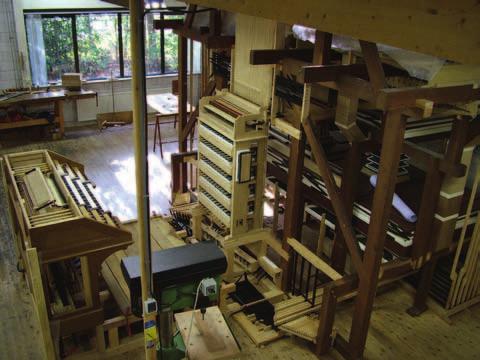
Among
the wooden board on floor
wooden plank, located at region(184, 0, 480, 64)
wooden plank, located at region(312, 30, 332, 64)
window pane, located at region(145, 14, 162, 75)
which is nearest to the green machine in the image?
the wooden board on floor

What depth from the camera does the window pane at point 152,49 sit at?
9930mm

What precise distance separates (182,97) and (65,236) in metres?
2.65

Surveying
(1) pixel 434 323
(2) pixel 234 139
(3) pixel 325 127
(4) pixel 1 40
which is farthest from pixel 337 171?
(4) pixel 1 40

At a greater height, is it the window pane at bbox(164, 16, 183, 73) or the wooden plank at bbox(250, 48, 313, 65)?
the wooden plank at bbox(250, 48, 313, 65)

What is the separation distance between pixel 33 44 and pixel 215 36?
206 inches

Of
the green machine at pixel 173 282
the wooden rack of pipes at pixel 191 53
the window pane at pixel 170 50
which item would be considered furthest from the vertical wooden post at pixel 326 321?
the window pane at pixel 170 50

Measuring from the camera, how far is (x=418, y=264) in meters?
4.08

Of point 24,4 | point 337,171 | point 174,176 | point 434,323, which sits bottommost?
point 434,323

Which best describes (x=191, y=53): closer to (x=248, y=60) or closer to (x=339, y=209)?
(x=248, y=60)

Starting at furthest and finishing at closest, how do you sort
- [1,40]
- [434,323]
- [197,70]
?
[197,70] < [1,40] < [434,323]

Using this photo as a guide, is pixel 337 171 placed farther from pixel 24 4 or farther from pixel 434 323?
pixel 24 4

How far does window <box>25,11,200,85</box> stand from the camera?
28.7 feet

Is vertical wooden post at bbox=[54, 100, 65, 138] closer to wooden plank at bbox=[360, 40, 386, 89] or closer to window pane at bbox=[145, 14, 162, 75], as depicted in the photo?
window pane at bbox=[145, 14, 162, 75]

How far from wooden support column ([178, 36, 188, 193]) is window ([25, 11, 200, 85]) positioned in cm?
309
